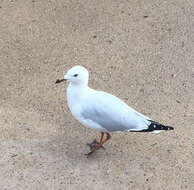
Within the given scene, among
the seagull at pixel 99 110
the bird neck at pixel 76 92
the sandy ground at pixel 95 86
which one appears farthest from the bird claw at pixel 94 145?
the bird neck at pixel 76 92

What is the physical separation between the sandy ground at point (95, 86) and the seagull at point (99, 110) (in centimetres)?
33

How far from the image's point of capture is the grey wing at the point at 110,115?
3.31m

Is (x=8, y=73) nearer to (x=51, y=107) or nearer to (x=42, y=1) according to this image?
(x=51, y=107)

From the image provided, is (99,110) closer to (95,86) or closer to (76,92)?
(76,92)

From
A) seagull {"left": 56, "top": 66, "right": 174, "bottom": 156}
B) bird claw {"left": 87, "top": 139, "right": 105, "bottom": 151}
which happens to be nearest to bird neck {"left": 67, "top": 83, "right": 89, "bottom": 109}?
seagull {"left": 56, "top": 66, "right": 174, "bottom": 156}

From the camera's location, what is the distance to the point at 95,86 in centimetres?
431

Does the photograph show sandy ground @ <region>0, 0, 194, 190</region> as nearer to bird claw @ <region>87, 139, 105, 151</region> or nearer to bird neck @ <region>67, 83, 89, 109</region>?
bird claw @ <region>87, 139, 105, 151</region>

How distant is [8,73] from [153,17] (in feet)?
6.56

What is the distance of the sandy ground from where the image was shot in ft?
11.1

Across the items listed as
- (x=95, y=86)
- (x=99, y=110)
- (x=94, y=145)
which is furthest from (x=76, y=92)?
(x=95, y=86)

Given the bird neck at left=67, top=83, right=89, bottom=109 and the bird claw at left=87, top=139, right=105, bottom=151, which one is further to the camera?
the bird claw at left=87, top=139, right=105, bottom=151

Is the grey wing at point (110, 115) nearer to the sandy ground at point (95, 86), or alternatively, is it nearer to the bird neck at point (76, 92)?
the bird neck at point (76, 92)

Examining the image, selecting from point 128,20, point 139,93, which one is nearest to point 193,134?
point 139,93

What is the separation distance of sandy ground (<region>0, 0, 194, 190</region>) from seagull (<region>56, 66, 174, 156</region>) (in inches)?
13.1
